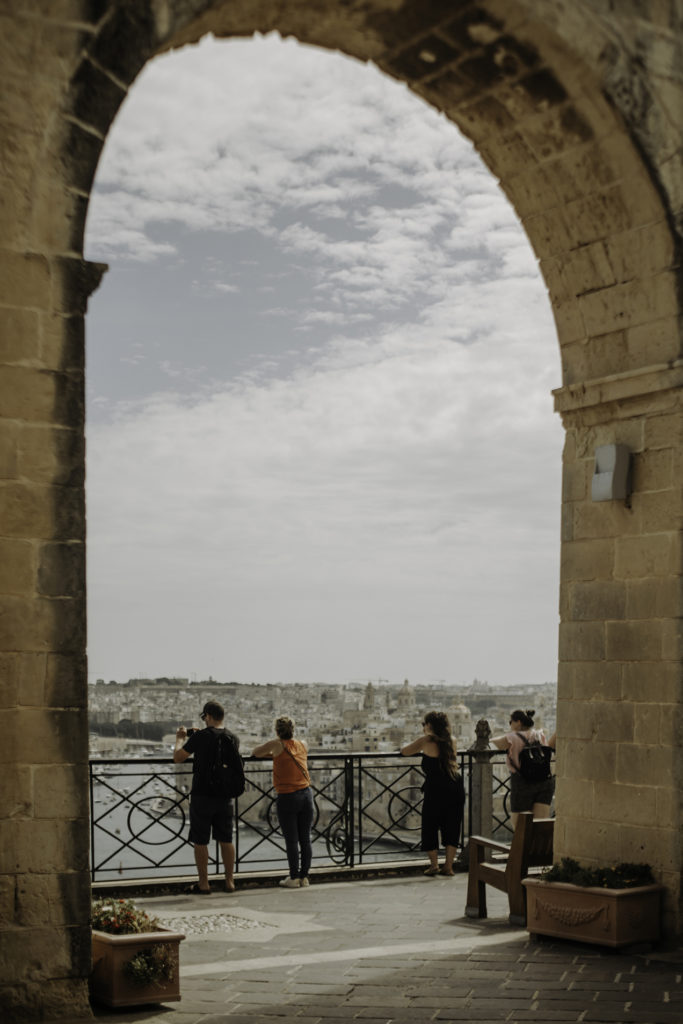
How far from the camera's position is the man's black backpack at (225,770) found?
9297 millimetres

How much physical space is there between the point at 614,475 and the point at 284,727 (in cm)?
354

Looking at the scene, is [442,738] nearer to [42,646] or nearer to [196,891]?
[196,891]

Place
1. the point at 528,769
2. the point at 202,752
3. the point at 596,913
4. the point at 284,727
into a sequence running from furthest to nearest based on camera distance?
→ the point at 528,769, the point at 284,727, the point at 202,752, the point at 596,913

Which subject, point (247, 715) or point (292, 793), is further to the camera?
point (247, 715)

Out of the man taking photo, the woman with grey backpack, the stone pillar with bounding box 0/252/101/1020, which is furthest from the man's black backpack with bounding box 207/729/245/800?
the stone pillar with bounding box 0/252/101/1020

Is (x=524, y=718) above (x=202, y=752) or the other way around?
above

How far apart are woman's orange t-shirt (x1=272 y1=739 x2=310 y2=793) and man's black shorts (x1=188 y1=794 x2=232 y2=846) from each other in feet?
1.80

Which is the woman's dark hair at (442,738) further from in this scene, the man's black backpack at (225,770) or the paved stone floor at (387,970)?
the man's black backpack at (225,770)

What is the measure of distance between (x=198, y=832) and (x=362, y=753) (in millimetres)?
1929

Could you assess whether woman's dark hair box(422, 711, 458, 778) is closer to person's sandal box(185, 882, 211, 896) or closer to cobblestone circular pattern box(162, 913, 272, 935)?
person's sandal box(185, 882, 211, 896)

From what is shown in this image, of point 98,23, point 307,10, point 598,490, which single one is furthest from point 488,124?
point 98,23

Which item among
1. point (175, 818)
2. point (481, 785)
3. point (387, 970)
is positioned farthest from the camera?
point (481, 785)

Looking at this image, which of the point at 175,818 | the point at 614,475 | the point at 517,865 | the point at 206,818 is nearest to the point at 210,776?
the point at 206,818

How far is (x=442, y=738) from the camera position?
9.95m
